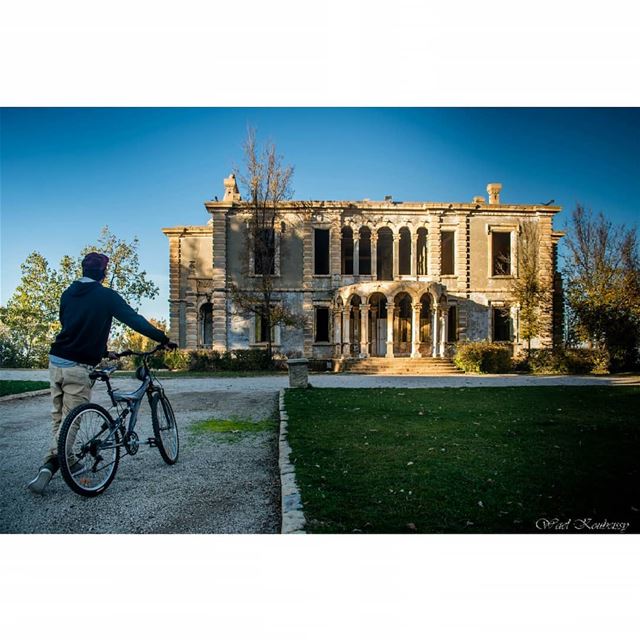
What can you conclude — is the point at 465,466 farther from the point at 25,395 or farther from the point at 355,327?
the point at 355,327

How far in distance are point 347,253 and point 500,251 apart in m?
7.22

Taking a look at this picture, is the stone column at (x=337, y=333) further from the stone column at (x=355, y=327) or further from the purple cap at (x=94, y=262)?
the purple cap at (x=94, y=262)

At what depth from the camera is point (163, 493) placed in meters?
3.12

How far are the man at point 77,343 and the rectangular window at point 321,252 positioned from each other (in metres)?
15.9

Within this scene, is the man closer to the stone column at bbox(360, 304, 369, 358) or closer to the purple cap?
the purple cap

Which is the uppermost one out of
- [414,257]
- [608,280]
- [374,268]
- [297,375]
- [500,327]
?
[414,257]

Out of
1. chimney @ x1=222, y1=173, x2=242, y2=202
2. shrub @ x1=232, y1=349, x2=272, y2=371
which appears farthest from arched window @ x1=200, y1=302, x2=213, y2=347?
chimney @ x1=222, y1=173, x2=242, y2=202

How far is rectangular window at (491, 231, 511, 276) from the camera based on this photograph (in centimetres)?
1864

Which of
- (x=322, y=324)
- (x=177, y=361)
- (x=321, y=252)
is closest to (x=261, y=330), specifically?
(x=322, y=324)

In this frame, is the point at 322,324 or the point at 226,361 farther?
the point at 322,324

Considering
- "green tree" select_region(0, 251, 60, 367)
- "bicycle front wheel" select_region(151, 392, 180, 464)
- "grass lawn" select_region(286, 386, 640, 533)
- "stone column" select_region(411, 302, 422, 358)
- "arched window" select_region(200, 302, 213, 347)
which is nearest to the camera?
"grass lawn" select_region(286, 386, 640, 533)

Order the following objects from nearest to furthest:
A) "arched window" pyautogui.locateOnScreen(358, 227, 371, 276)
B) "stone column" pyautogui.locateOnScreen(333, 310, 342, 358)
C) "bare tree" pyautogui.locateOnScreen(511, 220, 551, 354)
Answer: "bare tree" pyautogui.locateOnScreen(511, 220, 551, 354)
"stone column" pyautogui.locateOnScreen(333, 310, 342, 358)
"arched window" pyautogui.locateOnScreen(358, 227, 371, 276)
